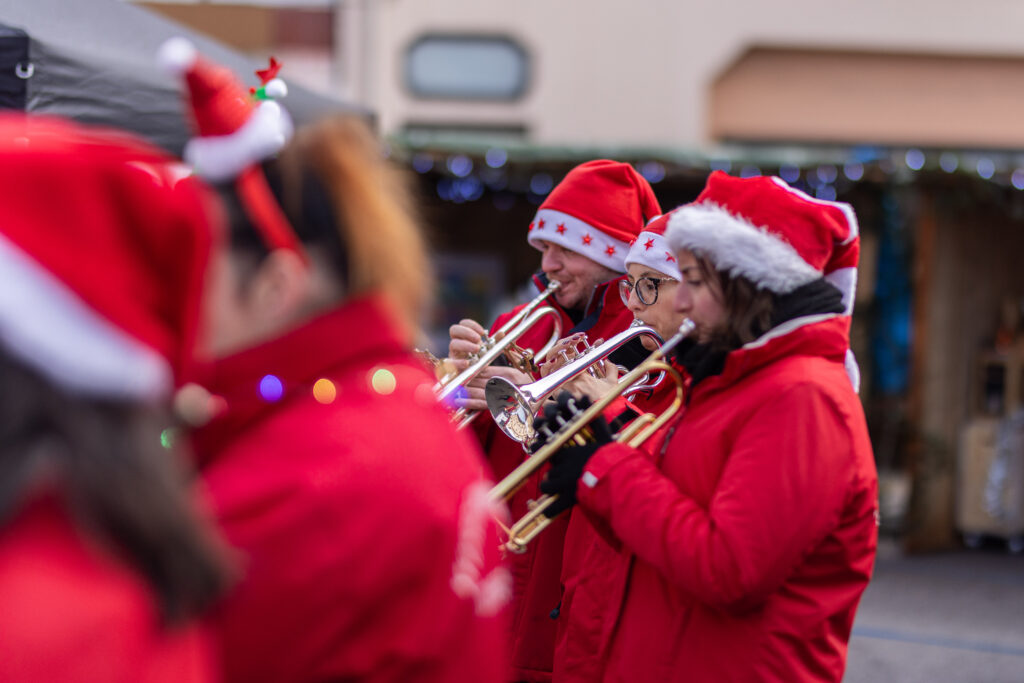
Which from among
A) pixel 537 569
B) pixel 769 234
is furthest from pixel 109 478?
pixel 537 569

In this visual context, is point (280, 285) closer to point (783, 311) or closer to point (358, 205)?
point (358, 205)

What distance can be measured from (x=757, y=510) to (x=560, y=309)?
4.83ft

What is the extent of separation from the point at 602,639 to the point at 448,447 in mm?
1119

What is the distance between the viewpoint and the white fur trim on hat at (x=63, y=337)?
84 centimetres

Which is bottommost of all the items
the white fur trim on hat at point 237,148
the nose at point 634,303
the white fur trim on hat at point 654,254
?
the nose at point 634,303

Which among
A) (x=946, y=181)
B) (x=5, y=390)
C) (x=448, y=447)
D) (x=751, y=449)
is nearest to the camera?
(x=5, y=390)

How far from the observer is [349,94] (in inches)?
508

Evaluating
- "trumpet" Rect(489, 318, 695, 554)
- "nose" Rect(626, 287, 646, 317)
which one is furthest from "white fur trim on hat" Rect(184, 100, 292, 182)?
"nose" Rect(626, 287, 646, 317)

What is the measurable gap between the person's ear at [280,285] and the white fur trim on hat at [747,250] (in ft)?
3.56

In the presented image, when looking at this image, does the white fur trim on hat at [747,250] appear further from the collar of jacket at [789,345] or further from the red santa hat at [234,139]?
the red santa hat at [234,139]

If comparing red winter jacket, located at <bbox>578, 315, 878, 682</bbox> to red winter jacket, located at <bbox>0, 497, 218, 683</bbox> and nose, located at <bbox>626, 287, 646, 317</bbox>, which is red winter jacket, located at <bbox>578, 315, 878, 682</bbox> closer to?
nose, located at <bbox>626, 287, 646, 317</bbox>

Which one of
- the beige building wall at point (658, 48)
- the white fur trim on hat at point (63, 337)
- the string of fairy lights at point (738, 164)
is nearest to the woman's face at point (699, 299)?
the white fur trim on hat at point (63, 337)

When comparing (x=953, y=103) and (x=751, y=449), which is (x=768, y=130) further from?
(x=751, y=449)

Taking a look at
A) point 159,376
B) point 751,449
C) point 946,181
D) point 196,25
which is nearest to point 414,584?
point 159,376
